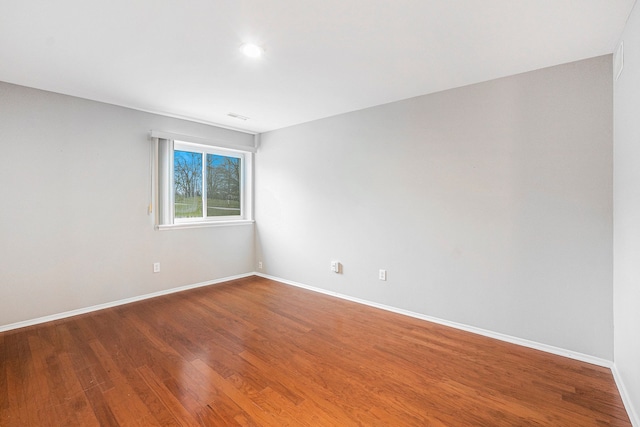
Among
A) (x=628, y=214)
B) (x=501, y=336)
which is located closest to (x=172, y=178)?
(x=501, y=336)

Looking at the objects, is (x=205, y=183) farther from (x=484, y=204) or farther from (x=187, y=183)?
(x=484, y=204)

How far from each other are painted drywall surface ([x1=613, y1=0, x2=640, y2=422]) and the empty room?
0.03 metres

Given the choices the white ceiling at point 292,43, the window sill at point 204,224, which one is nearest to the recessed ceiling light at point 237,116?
the white ceiling at point 292,43

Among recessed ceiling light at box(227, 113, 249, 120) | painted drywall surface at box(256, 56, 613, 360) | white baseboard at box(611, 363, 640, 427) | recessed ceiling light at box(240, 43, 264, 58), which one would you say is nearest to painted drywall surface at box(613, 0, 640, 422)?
white baseboard at box(611, 363, 640, 427)

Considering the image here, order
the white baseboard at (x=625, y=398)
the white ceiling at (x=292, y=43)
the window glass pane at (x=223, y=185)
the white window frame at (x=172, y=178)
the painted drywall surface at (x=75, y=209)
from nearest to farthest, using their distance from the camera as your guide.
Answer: the white baseboard at (x=625, y=398), the white ceiling at (x=292, y=43), the painted drywall surface at (x=75, y=209), the white window frame at (x=172, y=178), the window glass pane at (x=223, y=185)

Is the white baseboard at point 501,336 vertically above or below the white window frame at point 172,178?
below

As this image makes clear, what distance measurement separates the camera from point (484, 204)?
264 centimetres

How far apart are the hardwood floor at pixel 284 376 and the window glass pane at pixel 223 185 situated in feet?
6.31

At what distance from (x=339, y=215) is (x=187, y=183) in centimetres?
223

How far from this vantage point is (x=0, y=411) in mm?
1665

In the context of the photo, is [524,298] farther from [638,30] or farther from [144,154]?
[144,154]

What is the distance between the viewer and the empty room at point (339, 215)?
1.73m

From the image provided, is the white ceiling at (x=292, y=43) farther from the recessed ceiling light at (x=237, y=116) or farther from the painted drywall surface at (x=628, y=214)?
the recessed ceiling light at (x=237, y=116)

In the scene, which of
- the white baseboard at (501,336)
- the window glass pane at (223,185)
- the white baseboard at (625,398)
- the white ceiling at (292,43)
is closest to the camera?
the white baseboard at (625,398)
